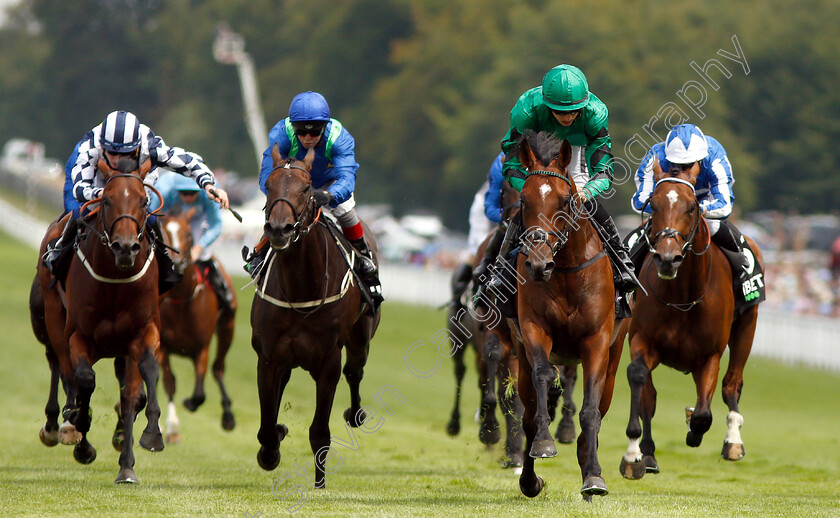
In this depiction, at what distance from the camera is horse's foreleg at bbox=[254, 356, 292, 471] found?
860cm

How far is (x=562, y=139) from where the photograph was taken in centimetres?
809

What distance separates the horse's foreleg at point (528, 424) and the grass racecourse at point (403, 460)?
3.7 inches

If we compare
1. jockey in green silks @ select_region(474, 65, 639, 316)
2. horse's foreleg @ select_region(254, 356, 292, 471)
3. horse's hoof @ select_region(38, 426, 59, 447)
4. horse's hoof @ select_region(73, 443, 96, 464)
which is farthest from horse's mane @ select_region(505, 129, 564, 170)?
horse's hoof @ select_region(38, 426, 59, 447)

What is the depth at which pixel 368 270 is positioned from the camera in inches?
368

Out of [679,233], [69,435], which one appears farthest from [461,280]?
[69,435]

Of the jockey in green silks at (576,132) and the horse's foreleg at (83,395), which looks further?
the horse's foreleg at (83,395)

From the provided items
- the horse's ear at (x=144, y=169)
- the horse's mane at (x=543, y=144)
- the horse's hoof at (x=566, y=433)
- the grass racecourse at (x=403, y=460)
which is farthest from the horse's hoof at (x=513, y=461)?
the horse's ear at (x=144, y=169)

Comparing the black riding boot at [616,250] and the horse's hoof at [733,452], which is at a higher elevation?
the black riding boot at [616,250]

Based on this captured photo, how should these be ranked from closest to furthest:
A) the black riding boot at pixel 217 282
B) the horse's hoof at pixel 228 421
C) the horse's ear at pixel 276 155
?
the horse's ear at pixel 276 155 < the black riding boot at pixel 217 282 < the horse's hoof at pixel 228 421

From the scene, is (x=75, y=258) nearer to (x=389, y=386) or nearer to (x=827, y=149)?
(x=389, y=386)

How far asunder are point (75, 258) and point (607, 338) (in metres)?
3.79

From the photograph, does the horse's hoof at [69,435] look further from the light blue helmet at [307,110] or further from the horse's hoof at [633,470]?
the horse's hoof at [633,470]

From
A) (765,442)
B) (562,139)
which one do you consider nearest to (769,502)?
(562,139)

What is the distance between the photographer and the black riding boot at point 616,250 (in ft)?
27.1
